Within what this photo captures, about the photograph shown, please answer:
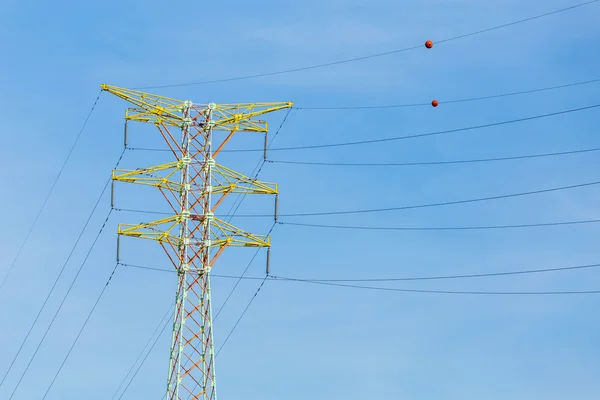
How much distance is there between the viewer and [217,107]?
105 meters

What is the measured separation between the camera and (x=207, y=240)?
102562mm

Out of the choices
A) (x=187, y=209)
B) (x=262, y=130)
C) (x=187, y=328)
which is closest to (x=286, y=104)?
(x=262, y=130)

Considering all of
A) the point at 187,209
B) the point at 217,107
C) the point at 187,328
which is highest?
the point at 217,107

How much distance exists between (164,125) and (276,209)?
30.8 feet

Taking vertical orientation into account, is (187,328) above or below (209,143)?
below

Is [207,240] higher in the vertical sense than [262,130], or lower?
lower

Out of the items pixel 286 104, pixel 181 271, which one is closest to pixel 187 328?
pixel 181 271

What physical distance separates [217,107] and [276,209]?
26.0ft

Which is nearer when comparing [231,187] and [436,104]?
[436,104]

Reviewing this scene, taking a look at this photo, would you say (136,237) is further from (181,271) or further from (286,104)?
(286,104)

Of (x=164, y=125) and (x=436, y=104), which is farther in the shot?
(x=164, y=125)

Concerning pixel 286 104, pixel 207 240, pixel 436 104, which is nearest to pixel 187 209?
pixel 207 240

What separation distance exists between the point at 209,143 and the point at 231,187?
131 inches

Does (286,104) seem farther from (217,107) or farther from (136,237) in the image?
(136,237)
